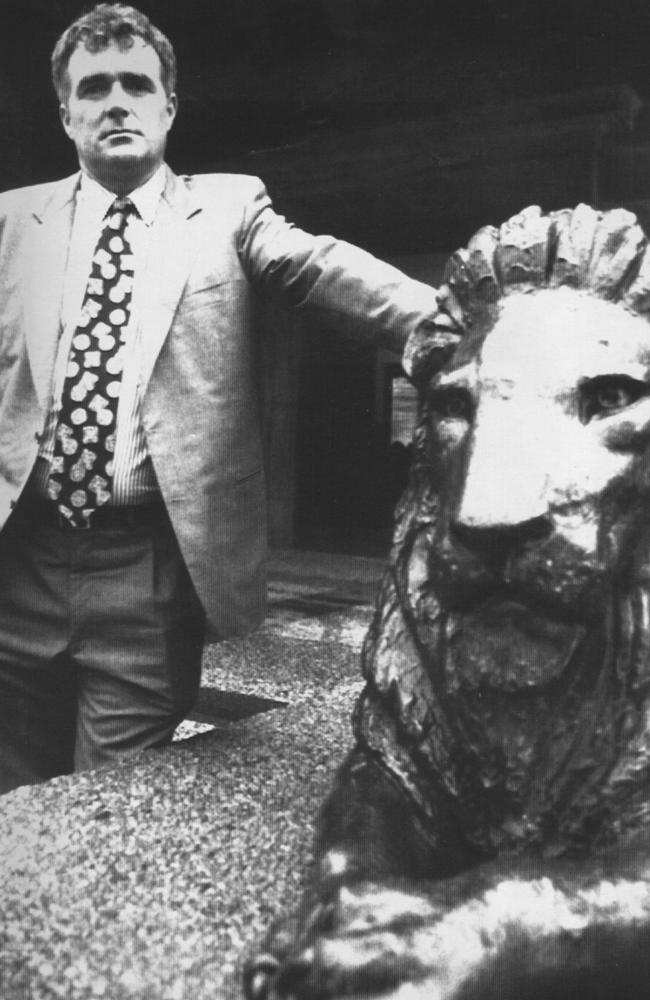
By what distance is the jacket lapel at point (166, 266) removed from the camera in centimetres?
196

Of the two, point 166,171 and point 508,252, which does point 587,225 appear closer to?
point 508,252

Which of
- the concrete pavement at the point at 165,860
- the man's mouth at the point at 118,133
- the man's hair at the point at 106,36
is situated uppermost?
the man's hair at the point at 106,36

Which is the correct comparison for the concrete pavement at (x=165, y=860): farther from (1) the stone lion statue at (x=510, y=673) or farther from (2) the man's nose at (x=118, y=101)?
(2) the man's nose at (x=118, y=101)

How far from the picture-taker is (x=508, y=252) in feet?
4.32

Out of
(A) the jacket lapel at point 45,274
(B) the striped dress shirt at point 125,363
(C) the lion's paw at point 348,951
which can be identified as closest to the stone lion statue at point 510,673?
(C) the lion's paw at point 348,951

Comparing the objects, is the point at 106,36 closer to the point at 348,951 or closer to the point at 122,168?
the point at 122,168

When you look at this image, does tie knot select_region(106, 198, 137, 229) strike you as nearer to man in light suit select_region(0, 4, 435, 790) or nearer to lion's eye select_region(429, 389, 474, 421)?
man in light suit select_region(0, 4, 435, 790)

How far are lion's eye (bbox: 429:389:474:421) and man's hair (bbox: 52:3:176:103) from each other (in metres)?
1.26

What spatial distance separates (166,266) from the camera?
200cm

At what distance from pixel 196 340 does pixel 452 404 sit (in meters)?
0.89

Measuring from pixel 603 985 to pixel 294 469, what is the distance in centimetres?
541

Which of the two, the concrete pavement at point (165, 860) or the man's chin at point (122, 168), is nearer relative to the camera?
the concrete pavement at point (165, 860)

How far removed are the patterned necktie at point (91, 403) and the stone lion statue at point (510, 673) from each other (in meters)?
0.80

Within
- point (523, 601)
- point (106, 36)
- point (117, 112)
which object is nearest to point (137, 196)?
point (117, 112)
